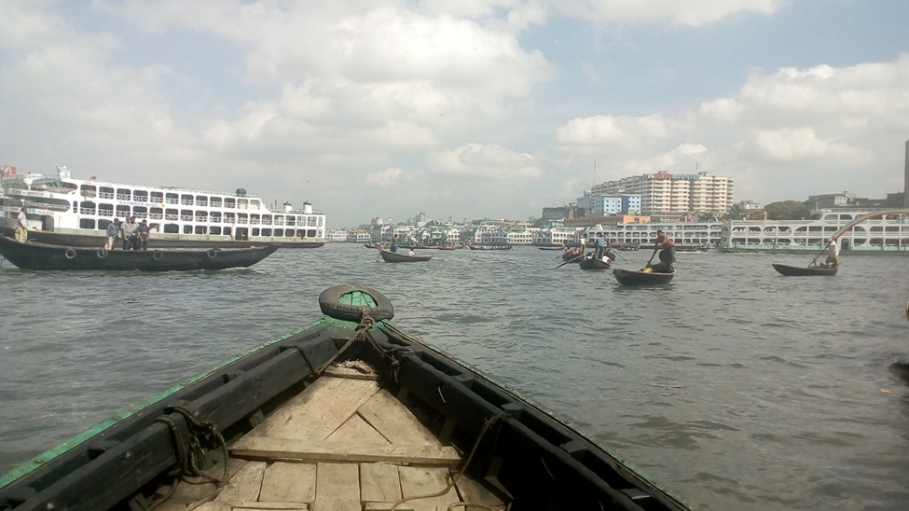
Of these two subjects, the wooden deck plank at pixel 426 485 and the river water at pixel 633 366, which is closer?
the wooden deck plank at pixel 426 485

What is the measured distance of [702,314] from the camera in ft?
49.3

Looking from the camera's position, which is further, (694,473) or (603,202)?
(603,202)

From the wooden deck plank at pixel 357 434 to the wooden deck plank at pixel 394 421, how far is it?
5 cm

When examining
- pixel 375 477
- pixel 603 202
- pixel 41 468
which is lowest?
pixel 375 477

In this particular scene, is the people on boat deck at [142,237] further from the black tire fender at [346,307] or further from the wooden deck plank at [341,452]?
the wooden deck plank at [341,452]

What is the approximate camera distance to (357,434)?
3.90m

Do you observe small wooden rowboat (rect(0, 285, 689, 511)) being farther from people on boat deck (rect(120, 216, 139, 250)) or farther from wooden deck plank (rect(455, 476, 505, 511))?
people on boat deck (rect(120, 216, 139, 250))

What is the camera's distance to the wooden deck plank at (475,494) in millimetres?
3035

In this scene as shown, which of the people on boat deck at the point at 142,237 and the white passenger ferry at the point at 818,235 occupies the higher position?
the white passenger ferry at the point at 818,235

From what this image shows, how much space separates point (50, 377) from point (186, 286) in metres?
12.0

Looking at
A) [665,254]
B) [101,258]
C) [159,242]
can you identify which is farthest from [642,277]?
[159,242]

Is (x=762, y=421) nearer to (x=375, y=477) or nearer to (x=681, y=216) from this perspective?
→ (x=375, y=477)

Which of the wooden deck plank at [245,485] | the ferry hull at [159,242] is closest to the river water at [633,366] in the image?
the wooden deck plank at [245,485]

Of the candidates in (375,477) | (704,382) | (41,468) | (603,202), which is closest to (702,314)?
(704,382)
